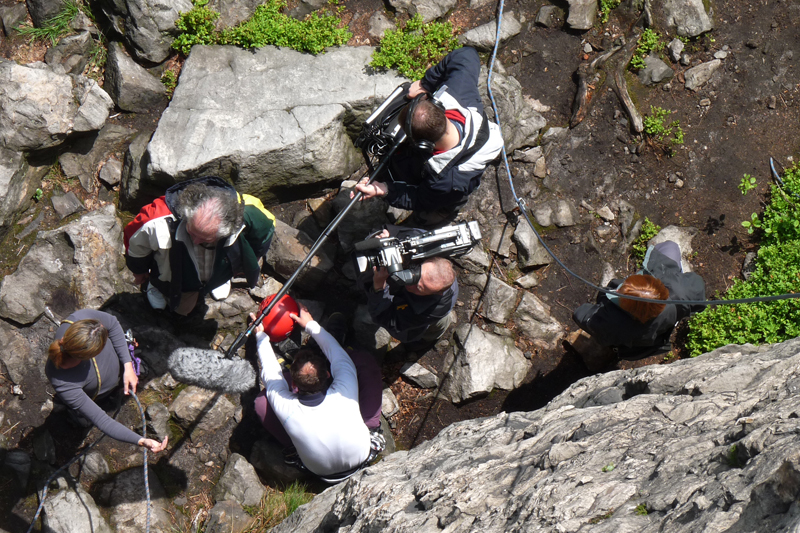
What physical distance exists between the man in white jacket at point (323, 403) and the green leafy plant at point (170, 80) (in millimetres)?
3225

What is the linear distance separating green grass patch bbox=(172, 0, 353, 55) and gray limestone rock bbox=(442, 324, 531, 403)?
3854mm

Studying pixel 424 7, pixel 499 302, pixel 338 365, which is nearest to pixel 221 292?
pixel 338 365

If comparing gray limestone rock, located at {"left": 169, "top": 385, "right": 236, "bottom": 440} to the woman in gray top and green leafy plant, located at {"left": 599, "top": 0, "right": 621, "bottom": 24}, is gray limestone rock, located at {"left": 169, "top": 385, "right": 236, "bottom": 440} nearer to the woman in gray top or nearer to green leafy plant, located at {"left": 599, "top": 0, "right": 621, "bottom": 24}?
the woman in gray top

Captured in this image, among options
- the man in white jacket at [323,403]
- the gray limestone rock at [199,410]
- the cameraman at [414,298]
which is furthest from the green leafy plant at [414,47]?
the gray limestone rock at [199,410]

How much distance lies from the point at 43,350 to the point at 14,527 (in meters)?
1.79

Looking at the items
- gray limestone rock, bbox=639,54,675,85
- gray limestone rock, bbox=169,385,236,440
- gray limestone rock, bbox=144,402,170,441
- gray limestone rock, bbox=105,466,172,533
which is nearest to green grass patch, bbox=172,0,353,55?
gray limestone rock, bbox=639,54,675,85

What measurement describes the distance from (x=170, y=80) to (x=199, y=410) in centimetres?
399

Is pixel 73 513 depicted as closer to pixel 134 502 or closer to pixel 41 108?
pixel 134 502

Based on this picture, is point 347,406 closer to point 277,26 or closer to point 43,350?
point 43,350

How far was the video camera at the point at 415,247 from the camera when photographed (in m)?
4.70

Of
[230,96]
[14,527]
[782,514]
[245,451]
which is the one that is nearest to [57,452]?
[14,527]

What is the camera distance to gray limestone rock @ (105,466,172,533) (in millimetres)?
5492

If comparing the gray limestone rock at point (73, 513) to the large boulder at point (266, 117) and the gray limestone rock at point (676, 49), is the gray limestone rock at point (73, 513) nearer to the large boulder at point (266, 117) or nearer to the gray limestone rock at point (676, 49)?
the large boulder at point (266, 117)

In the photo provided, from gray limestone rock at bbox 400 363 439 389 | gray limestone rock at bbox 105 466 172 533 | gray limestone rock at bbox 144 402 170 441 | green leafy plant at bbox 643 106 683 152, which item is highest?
green leafy plant at bbox 643 106 683 152
